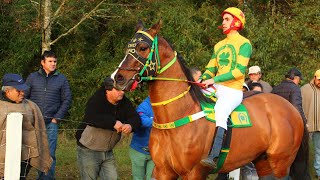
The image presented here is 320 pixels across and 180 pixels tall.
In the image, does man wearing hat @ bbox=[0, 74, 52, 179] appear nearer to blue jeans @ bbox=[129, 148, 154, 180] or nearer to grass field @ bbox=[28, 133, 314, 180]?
blue jeans @ bbox=[129, 148, 154, 180]

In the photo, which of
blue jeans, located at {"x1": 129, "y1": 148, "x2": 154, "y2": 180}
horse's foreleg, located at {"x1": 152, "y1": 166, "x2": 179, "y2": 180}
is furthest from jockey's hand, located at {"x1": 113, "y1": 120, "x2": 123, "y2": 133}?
horse's foreleg, located at {"x1": 152, "y1": 166, "x2": 179, "y2": 180}

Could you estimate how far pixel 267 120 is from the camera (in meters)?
8.01

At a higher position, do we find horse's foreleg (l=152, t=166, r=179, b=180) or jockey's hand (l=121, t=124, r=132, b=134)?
jockey's hand (l=121, t=124, r=132, b=134)

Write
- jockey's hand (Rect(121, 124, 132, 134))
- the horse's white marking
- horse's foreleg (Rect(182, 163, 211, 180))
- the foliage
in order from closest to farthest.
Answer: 1. the horse's white marking
2. horse's foreleg (Rect(182, 163, 211, 180))
3. jockey's hand (Rect(121, 124, 132, 134))
4. the foliage

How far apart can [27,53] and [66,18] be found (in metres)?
1.58

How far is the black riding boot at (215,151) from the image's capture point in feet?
22.5

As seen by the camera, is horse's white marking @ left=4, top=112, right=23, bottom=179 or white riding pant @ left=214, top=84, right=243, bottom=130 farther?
white riding pant @ left=214, top=84, right=243, bottom=130

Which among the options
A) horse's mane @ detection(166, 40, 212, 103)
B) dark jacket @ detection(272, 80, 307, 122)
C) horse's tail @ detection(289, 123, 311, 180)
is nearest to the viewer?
horse's mane @ detection(166, 40, 212, 103)

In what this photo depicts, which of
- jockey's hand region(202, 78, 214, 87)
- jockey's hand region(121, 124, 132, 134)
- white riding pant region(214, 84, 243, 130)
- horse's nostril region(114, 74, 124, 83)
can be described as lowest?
jockey's hand region(121, 124, 132, 134)

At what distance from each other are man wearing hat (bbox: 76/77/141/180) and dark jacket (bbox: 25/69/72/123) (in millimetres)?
1691

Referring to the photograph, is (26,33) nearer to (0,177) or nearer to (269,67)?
(269,67)

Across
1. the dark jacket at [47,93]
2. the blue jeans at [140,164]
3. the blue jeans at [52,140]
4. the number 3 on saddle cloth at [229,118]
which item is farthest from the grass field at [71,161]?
the number 3 on saddle cloth at [229,118]

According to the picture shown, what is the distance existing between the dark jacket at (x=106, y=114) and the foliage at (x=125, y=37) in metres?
8.66

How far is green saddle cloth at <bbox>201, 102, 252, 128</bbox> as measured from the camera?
7.21 metres
